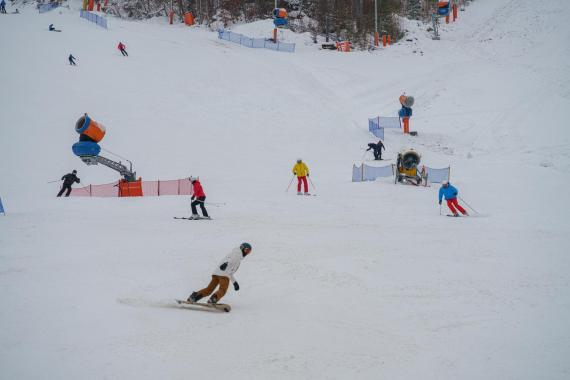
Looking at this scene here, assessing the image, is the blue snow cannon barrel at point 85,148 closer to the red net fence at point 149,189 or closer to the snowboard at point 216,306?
the red net fence at point 149,189

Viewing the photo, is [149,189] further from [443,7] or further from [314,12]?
[314,12]

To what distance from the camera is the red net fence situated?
1727 centimetres

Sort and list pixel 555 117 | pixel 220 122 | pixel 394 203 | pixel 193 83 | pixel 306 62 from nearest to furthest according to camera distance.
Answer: pixel 394 203, pixel 555 117, pixel 220 122, pixel 193 83, pixel 306 62

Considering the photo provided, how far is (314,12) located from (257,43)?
11.8m

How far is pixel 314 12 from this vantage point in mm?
50375

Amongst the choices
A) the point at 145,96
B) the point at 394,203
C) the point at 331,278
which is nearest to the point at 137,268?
the point at 331,278

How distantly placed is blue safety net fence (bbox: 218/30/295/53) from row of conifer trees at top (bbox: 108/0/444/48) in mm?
4723

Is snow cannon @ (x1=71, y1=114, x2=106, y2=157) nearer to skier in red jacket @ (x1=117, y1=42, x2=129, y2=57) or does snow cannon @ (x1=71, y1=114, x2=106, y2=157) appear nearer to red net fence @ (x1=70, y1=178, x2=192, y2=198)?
red net fence @ (x1=70, y1=178, x2=192, y2=198)

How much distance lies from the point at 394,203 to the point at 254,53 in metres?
28.0

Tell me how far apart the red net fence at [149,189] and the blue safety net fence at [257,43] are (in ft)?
88.6

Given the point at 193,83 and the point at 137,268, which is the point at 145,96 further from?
the point at 137,268

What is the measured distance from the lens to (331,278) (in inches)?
338

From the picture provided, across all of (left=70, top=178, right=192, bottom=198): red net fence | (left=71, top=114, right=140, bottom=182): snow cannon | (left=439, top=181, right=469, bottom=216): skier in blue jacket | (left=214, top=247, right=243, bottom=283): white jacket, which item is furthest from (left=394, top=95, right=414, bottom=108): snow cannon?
(left=214, top=247, right=243, bottom=283): white jacket

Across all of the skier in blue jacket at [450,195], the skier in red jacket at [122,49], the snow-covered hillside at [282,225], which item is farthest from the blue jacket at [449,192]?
the skier in red jacket at [122,49]
